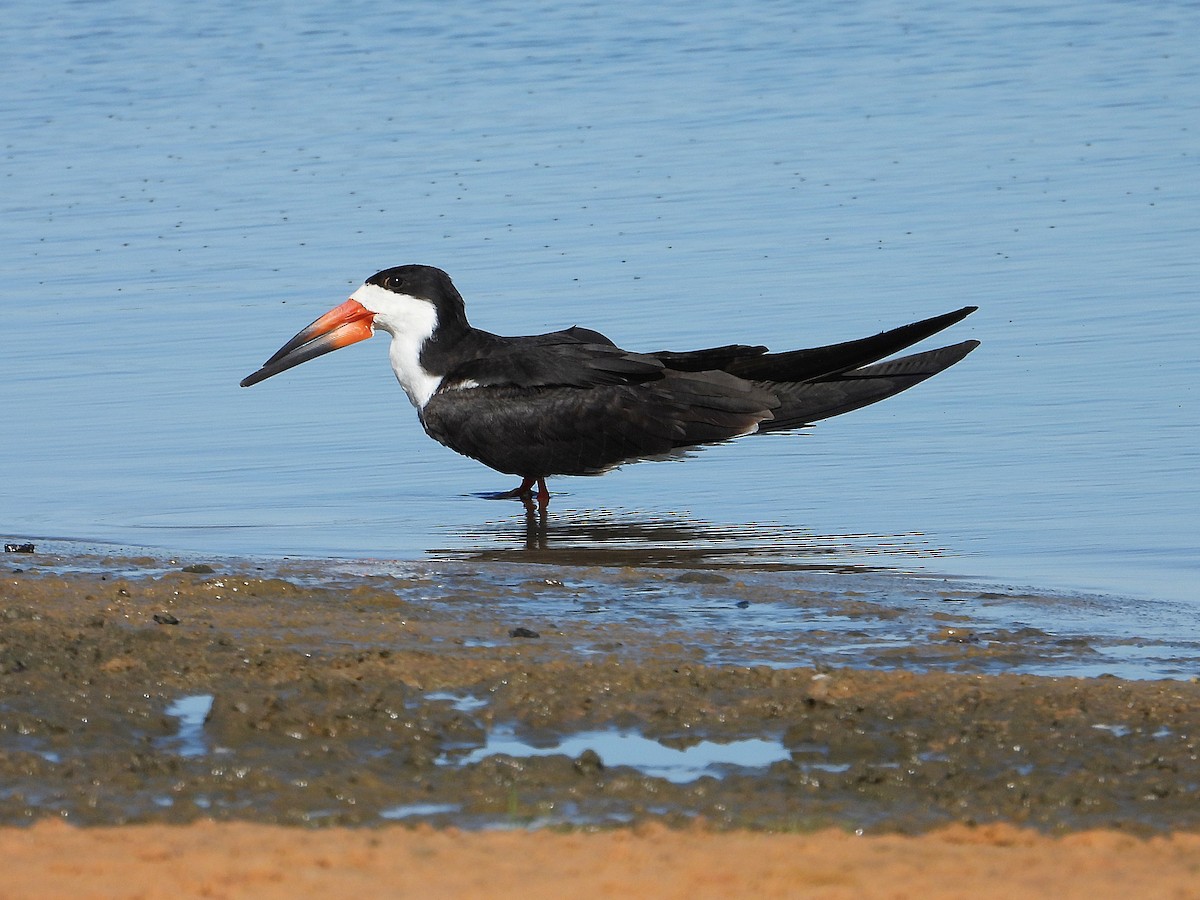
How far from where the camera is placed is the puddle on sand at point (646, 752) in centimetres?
427

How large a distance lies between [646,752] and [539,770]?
11.9 inches

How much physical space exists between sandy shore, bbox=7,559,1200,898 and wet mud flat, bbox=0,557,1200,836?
0.01 metres

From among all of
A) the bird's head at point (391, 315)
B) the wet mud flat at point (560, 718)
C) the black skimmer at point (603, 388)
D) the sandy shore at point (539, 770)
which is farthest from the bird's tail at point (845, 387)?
the sandy shore at point (539, 770)

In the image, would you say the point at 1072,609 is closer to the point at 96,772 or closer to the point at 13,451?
the point at 96,772

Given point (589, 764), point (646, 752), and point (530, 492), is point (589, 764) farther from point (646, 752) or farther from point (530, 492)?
point (530, 492)

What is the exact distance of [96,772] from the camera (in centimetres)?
420

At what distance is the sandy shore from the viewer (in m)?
3.51

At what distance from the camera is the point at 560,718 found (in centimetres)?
464

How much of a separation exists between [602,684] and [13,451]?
4.95 metres

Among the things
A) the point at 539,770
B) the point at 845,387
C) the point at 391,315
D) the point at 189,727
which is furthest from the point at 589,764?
the point at 391,315

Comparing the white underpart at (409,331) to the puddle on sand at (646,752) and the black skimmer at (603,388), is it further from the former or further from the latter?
the puddle on sand at (646,752)

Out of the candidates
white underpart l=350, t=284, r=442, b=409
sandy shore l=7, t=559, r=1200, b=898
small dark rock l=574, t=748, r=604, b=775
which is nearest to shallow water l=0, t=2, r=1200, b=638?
white underpart l=350, t=284, r=442, b=409

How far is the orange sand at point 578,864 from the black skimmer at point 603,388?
4.26m

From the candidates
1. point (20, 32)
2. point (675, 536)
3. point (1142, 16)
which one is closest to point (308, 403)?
point (675, 536)
